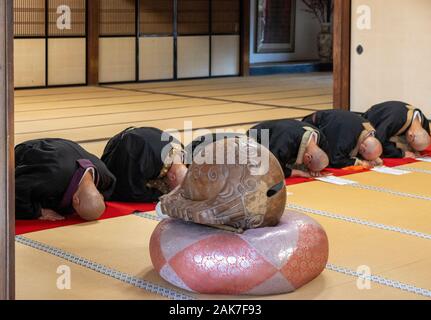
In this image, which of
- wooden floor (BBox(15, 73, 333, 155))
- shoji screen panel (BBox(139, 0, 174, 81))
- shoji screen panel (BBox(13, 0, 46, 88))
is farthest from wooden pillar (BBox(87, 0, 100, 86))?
shoji screen panel (BBox(139, 0, 174, 81))

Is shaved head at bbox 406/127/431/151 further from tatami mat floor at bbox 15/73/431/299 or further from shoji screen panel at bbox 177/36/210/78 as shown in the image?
shoji screen panel at bbox 177/36/210/78

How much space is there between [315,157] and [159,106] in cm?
354

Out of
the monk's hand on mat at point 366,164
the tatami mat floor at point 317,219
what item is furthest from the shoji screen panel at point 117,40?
the monk's hand on mat at point 366,164

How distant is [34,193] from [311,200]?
1.37 metres

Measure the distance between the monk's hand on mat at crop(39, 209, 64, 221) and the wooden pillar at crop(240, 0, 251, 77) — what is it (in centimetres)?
832

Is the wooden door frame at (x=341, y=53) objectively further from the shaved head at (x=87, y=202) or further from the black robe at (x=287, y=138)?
the shaved head at (x=87, y=202)

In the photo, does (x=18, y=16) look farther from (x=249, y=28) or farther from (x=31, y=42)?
(x=249, y=28)

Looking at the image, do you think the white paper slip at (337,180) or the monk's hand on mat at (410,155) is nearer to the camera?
the white paper slip at (337,180)

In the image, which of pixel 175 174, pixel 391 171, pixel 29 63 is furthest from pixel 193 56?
pixel 175 174

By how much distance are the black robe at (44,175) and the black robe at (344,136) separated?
168 cm

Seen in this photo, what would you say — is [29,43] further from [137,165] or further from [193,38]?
[137,165]

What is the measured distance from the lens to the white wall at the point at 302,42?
508 inches

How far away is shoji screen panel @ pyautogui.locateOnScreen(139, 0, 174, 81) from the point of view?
1069 centimetres

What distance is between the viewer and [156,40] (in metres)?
10.9
